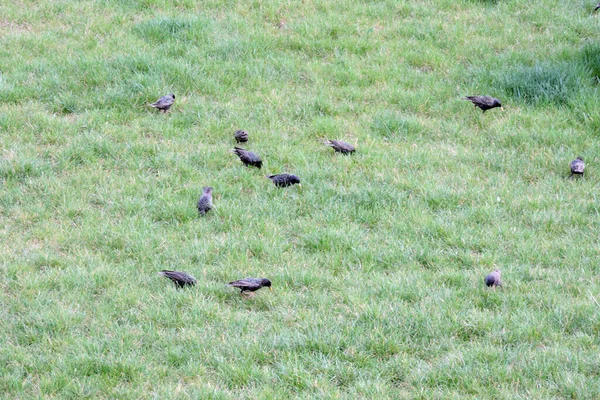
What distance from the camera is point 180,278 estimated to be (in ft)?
21.3

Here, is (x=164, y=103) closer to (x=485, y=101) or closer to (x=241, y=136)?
(x=241, y=136)

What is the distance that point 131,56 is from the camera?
1005 cm

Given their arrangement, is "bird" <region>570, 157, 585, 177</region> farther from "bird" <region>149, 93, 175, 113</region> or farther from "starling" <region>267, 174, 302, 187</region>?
"bird" <region>149, 93, 175, 113</region>

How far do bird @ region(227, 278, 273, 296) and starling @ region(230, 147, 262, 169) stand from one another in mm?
2161

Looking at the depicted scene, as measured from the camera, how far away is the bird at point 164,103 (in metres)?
9.18

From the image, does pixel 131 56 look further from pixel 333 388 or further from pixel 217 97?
pixel 333 388

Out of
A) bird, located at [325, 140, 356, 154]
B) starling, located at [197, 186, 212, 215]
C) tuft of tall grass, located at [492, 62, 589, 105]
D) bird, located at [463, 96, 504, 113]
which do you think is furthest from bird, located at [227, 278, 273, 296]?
tuft of tall grass, located at [492, 62, 589, 105]

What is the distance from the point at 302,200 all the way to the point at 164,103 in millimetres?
2348

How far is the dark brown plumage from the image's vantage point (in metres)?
6.34

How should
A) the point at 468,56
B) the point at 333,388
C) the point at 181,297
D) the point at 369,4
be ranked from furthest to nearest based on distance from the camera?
the point at 369,4
the point at 468,56
the point at 181,297
the point at 333,388

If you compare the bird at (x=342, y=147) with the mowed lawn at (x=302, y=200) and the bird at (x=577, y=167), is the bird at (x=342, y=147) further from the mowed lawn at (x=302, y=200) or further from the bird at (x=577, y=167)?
the bird at (x=577, y=167)

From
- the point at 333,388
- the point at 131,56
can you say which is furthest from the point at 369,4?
the point at 333,388

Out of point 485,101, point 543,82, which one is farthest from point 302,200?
point 543,82

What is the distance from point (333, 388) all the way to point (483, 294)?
165 cm
